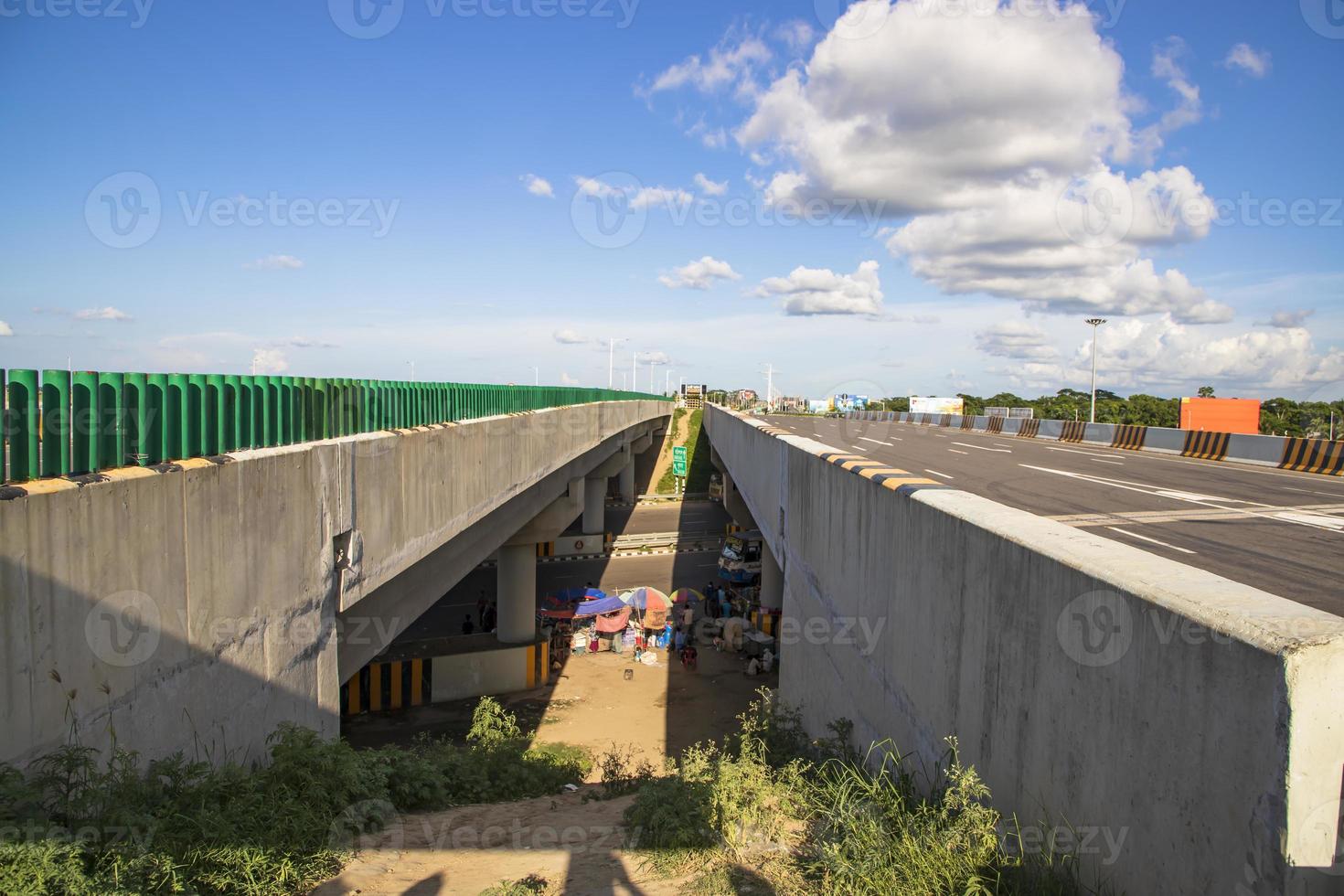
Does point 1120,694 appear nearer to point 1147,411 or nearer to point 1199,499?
point 1199,499

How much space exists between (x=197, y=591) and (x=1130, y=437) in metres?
29.0

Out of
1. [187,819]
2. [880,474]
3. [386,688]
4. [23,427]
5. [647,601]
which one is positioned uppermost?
[23,427]

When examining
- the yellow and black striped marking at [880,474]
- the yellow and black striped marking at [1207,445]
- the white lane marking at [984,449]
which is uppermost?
the yellow and black striped marking at [880,474]

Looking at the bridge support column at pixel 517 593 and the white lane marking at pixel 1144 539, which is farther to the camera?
the bridge support column at pixel 517 593

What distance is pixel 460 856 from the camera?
564 centimetres

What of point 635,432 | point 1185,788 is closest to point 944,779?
point 1185,788

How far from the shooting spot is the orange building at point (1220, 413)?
29.2 metres

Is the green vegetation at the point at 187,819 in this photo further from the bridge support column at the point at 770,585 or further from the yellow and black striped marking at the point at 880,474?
the bridge support column at the point at 770,585

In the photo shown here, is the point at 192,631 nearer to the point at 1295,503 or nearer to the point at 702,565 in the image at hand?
the point at 1295,503

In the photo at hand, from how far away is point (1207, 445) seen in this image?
22.6 metres

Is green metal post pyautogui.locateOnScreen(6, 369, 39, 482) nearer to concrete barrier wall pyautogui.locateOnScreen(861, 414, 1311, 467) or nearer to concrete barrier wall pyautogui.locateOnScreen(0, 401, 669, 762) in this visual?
concrete barrier wall pyautogui.locateOnScreen(0, 401, 669, 762)

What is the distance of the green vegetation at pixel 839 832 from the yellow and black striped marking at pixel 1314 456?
16.6 metres

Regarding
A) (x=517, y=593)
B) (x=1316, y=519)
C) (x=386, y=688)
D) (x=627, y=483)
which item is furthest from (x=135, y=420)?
(x=627, y=483)

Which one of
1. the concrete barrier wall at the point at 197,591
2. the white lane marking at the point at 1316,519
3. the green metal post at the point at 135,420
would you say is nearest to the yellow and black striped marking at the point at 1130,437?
the white lane marking at the point at 1316,519
